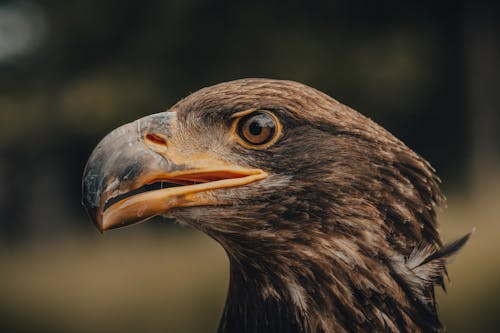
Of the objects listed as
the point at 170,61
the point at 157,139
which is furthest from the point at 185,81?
the point at 157,139

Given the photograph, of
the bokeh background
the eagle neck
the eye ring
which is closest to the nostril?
the eye ring

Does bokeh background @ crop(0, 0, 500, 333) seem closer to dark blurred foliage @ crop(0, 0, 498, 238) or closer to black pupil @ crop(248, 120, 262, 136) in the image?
dark blurred foliage @ crop(0, 0, 498, 238)

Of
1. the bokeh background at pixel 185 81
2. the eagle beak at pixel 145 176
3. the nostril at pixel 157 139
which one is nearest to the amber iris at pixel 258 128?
the eagle beak at pixel 145 176

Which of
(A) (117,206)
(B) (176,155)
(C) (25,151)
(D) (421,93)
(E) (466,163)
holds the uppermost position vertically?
(B) (176,155)

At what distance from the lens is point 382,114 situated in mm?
15078

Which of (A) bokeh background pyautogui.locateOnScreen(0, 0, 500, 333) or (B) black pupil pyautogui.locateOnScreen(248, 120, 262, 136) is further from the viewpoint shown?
(A) bokeh background pyautogui.locateOnScreen(0, 0, 500, 333)

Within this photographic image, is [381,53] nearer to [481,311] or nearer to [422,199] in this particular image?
[481,311]

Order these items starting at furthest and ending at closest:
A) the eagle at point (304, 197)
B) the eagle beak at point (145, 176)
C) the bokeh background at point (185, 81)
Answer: the bokeh background at point (185, 81) < the eagle at point (304, 197) < the eagle beak at point (145, 176)

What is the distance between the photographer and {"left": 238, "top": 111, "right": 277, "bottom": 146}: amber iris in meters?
2.33

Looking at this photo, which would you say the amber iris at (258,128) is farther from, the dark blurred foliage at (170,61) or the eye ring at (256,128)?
the dark blurred foliage at (170,61)

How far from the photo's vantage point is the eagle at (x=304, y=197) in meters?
2.31

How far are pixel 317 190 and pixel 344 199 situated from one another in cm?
9

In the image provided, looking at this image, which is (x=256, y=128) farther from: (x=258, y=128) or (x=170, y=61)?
(x=170, y=61)

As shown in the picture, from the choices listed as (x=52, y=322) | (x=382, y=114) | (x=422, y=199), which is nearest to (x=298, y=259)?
(x=422, y=199)
